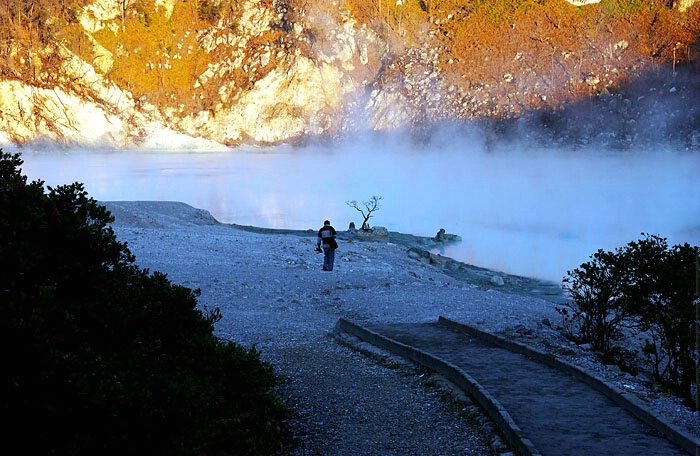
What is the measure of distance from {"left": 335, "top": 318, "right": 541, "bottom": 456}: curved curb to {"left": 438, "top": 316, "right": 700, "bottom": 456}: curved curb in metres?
1.42

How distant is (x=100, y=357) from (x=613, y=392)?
6007mm

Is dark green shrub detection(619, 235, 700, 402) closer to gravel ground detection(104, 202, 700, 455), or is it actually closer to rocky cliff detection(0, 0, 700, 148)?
gravel ground detection(104, 202, 700, 455)

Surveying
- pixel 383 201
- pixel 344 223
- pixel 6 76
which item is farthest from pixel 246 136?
pixel 344 223

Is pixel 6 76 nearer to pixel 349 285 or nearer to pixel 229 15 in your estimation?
pixel 229 15

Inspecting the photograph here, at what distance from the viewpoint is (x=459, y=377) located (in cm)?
1041

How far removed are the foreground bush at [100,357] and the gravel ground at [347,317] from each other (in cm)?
103

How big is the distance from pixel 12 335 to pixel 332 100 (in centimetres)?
10679

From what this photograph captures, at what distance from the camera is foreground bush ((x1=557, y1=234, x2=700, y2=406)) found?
35.3 feet

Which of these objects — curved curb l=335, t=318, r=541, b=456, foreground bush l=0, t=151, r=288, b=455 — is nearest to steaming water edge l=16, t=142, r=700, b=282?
curved curb l=335, t=318, r=541, b=456

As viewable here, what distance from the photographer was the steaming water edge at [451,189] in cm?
4609

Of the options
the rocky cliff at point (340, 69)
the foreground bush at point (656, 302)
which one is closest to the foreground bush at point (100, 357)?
the foreground bush at point (656, 302)

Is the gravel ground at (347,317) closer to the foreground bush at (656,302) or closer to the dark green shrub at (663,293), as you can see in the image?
the foreground bush at (656,302)

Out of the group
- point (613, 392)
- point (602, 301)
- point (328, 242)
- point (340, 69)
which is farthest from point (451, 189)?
point (613, 392)

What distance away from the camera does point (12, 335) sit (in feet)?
20.3
